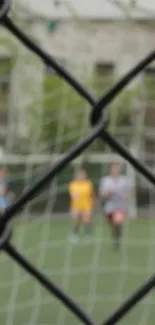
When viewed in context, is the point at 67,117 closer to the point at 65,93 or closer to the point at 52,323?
the point at 65,93

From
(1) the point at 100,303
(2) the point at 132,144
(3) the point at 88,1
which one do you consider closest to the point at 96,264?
(2) the point at 132,144

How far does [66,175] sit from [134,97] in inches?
57.9

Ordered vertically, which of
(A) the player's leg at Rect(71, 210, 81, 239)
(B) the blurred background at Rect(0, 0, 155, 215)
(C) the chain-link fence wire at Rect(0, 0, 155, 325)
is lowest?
(A) the player's leg at Rect(71, 210, 81, 239)

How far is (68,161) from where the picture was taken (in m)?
0.52

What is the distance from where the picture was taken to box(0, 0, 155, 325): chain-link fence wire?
0.51 metres

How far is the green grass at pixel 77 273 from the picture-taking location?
371 cm

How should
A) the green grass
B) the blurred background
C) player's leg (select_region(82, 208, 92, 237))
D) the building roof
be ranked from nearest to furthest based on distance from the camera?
the building roof
the blurred background
the green grass
player's leg (select_region(82, 208, 92, 237))

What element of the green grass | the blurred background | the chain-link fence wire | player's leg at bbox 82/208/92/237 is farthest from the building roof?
player's leg at bbox 82/208/92/237

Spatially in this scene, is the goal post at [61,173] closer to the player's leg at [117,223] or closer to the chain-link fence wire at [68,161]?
the player's leg at [117,223]

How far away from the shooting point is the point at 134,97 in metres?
4.30

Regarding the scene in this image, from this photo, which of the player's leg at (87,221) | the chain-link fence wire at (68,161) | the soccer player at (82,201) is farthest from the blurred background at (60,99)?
Result: the chain-link fence wire at (68,161)

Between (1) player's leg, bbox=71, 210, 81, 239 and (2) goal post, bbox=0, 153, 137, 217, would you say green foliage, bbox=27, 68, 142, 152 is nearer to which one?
(2) goal post, bbox=0, 153, 137, 217

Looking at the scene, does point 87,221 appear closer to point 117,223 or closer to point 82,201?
point 82,201

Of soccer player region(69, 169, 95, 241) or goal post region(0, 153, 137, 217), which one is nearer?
goal post region(0, 153, 137, 217)
